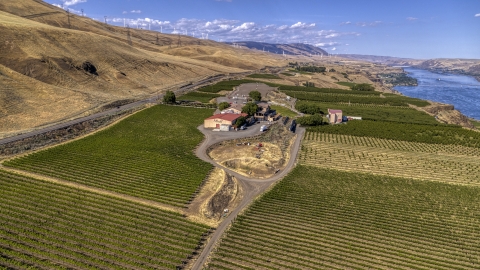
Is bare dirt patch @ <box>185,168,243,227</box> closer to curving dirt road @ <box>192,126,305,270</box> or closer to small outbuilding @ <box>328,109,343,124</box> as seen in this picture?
curving dirt road @ <box>192,126,305,270</box>

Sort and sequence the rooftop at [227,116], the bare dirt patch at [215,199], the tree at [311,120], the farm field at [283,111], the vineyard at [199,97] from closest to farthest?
the bare dirt patch at [215,199] < the rooftop at [227,116] < the tree at [311,120] < the farm field at [283,111] < the vineyard at [199,97]

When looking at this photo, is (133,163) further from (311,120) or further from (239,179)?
(311,120)

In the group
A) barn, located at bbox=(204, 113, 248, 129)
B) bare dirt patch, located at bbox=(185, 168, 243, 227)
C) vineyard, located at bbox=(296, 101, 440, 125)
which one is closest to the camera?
bare dirt patch, located at bbox=(185, 168, 243, 227)

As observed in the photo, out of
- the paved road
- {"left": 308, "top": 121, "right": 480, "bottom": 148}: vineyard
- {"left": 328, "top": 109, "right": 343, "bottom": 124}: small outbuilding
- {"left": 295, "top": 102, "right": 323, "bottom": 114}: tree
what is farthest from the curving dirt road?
the paved road

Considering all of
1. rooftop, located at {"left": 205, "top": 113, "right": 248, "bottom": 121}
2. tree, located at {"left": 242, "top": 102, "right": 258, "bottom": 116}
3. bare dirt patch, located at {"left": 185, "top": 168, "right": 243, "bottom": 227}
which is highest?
tree, located at {"left": 242, "top": 102, "right": 258, "bottom": 116}

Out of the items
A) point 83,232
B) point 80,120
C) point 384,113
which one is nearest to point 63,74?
point 80,120

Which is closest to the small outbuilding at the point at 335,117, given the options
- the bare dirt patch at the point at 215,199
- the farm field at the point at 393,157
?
the farm field at the point at 393,157

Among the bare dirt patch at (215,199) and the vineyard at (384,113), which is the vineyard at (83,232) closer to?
the bare dirt patch at (215,199)
